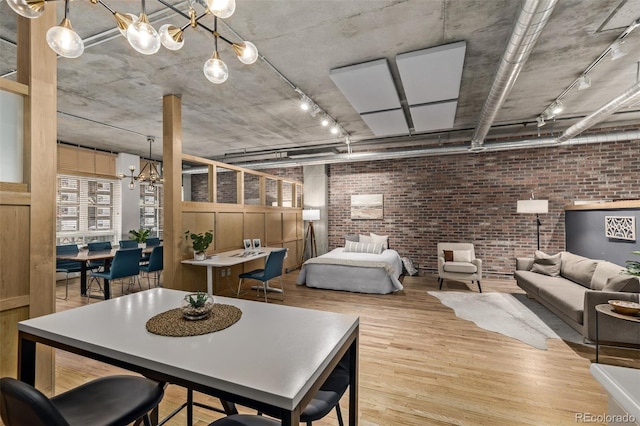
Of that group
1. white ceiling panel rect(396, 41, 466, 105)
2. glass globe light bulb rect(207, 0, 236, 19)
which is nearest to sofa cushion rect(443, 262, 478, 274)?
white ceiling panel rect(396, 41, 466, 105)

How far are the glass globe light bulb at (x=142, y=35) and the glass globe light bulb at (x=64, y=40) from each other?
0.79 feet

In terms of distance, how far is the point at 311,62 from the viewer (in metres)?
3.06

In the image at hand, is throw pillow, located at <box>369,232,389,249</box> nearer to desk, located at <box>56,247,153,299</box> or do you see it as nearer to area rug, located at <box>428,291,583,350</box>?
area rug, located at <box>428,291,583,350</box>

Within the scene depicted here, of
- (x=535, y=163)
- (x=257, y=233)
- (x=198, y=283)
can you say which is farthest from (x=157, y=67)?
(x=535, y=163)

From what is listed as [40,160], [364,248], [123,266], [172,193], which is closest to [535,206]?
[364,248]

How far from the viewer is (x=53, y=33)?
1308 millimetres

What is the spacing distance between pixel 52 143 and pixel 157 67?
149cm

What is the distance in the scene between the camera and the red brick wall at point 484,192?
5.43m

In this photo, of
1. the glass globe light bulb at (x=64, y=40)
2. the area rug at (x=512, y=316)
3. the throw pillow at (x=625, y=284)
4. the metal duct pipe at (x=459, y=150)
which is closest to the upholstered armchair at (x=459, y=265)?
the area rug at (x=512, y=316)

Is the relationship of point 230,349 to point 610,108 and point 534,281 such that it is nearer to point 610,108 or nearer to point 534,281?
point 534,281

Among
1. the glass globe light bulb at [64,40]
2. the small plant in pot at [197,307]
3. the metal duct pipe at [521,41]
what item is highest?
the metal duct pipe at [521,41]

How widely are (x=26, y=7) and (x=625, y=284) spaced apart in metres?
4.81

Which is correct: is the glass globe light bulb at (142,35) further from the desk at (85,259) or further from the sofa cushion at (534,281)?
the sofa cushion at (534,281)

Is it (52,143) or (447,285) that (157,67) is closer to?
(52,143)
